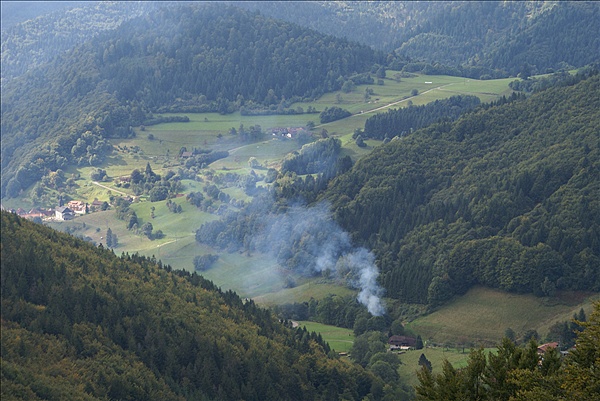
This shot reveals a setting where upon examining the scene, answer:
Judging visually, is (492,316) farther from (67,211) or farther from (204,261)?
(67,211)

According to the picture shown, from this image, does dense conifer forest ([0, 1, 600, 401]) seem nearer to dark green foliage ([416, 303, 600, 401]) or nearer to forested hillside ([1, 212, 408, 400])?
dark green foliage ([416, 303, 600, 401])

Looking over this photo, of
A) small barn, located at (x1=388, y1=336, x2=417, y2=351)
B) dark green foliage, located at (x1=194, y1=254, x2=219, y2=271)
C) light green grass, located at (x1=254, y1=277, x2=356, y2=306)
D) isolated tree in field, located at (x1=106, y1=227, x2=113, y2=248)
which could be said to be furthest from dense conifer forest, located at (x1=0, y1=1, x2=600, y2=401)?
small barn, located at (x1=388, y1=336, x2=417, y2=351)

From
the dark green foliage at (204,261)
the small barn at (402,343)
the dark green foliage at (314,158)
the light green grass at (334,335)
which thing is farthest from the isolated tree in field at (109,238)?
the small barn at (402,343)

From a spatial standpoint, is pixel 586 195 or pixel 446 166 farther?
pixel 446 166

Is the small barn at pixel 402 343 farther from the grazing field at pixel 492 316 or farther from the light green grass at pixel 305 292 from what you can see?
the light green grass at pixel 305 292

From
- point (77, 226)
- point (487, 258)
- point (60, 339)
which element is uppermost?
point (60, 339)

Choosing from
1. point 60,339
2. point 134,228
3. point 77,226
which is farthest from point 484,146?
point 60,339

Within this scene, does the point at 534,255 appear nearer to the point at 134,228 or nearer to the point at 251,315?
A: the point at 251,315
